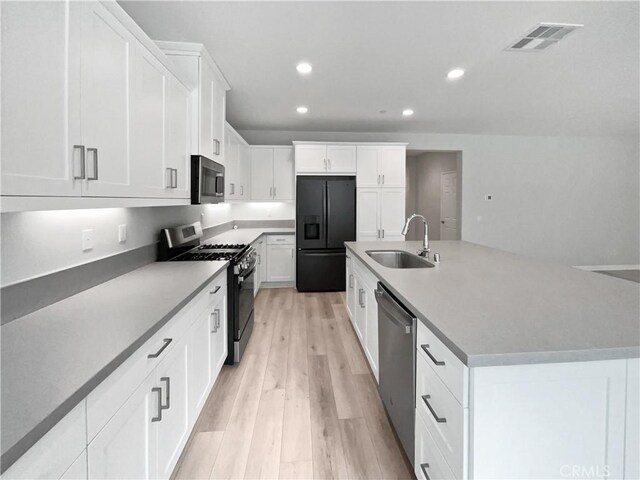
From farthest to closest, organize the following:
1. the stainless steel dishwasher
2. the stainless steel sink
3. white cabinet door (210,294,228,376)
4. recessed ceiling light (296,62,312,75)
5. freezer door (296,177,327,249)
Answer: freezer door (296,177,327,249)
recessed ceiling light (296,62,312,75)
the stainless steel sink
white cabinet door (210,294,228,376)
the stainless steel dishwasher

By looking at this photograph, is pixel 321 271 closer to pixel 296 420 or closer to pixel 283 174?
pixel 283 174

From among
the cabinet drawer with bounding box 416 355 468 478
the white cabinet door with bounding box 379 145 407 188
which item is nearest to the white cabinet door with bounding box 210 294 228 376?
the cabinet drawer with bounding box 416 355 468 478

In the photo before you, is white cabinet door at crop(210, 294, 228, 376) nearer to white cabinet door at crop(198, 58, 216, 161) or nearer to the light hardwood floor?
the light hardwood floor

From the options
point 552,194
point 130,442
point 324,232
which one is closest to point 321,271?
point 324,232

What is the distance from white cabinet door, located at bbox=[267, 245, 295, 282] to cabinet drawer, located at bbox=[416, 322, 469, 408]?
4157 millimetres

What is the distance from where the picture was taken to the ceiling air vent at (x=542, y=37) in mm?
2430

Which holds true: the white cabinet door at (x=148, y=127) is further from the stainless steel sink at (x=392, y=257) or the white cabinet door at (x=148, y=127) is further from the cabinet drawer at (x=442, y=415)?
the stainless steel sink at (x=392, y=257)

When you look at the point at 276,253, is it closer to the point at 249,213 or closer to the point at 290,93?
the point at 249,213

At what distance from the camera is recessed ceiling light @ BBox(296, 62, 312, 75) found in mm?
3090

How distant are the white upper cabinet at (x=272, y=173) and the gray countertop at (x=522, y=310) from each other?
368 cm

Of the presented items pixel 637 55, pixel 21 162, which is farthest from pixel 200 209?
pixel 637 55

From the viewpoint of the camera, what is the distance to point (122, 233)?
2.06 m

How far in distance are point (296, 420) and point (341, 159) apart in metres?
4.01

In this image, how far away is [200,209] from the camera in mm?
3900
